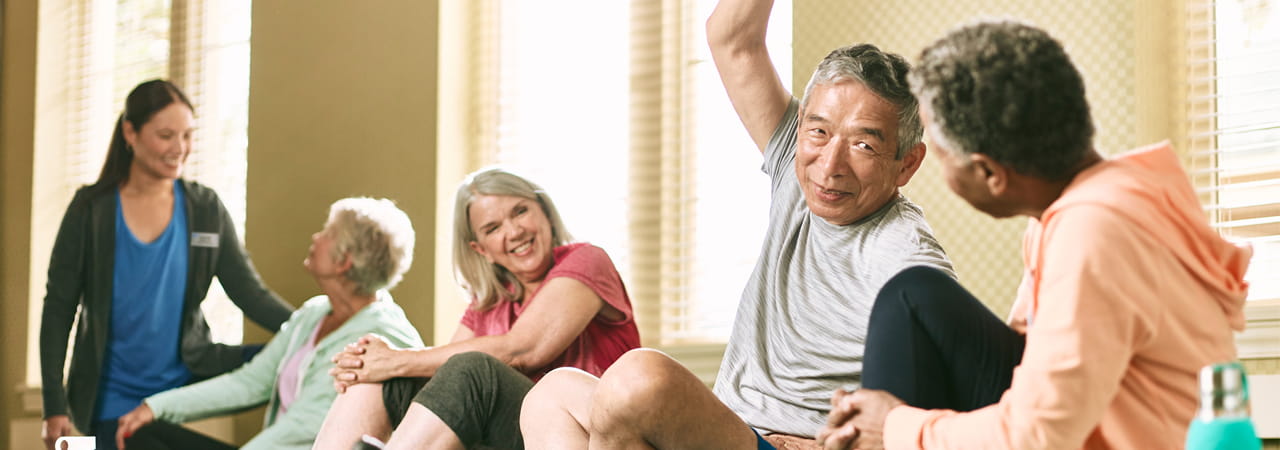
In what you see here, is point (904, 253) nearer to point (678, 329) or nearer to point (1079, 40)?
point (1079, 40)

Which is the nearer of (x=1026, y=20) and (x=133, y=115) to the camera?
(x=1026, y=20)

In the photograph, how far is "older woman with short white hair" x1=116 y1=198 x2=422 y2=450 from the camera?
2.94 m

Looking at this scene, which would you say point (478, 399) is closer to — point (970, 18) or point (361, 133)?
point (970, 18)

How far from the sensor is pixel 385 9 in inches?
154

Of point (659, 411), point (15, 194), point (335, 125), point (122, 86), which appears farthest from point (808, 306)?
point (15, 194)

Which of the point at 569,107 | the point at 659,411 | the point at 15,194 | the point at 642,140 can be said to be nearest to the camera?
the point at 659,411

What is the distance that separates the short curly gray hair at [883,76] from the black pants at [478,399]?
741 millimetres

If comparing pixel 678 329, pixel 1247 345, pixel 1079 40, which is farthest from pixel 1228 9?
pixel 678 329

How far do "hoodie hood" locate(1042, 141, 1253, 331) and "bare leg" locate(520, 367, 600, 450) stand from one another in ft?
2.53

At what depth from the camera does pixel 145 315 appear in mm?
3939

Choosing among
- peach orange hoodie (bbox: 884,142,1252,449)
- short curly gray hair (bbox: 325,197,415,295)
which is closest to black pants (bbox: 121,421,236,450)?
short curly gray hair (bbox: 325,197,415,295)

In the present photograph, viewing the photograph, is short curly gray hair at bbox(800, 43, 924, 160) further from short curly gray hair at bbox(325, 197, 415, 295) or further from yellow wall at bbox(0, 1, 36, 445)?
yellow wall at bbox(0, 1, 36, 445)

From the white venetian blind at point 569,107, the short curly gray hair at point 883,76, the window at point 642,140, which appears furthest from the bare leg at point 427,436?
the white venetian blind at point 569,107

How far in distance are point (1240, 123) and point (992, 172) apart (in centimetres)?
161
